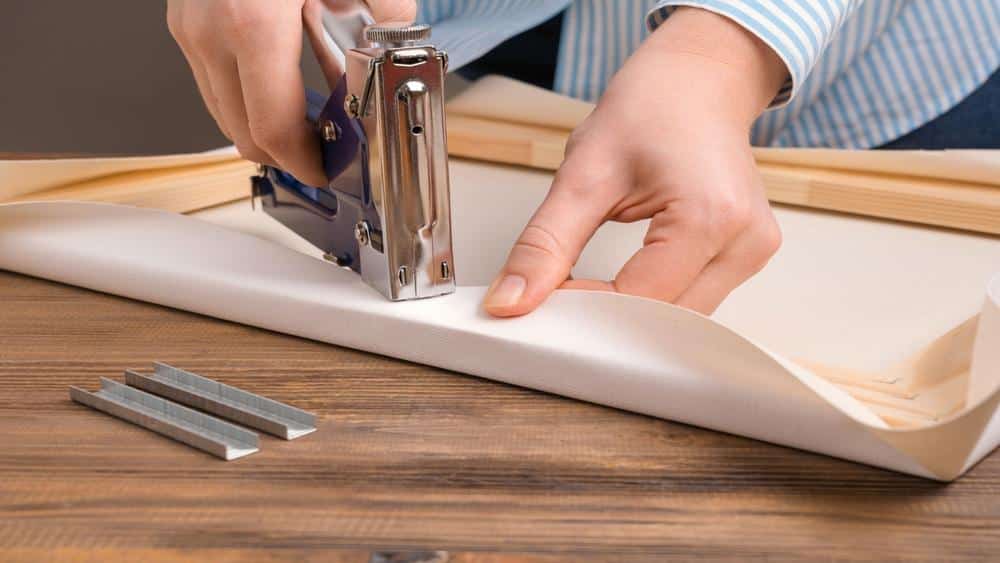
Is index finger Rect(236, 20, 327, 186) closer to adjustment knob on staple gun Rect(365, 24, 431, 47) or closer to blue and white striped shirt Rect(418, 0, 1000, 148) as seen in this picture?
adjustment knob on staple gun Rect(365, 24, 431, 47)

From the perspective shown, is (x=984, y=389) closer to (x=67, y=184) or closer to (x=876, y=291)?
(x=876, y=291)

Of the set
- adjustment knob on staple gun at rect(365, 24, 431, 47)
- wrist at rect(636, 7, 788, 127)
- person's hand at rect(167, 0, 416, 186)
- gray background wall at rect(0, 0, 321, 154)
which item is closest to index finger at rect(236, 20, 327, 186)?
person's hand at rect(167, 0, 416, 186)

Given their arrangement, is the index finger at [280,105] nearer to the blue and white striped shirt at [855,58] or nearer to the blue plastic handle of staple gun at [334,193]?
the blue plastic handle of staple gun at [334,193]

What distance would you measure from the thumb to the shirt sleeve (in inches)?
7.1

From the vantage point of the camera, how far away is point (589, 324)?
625 mm

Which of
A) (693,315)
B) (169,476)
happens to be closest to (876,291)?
(693,315)

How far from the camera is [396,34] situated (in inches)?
25.1

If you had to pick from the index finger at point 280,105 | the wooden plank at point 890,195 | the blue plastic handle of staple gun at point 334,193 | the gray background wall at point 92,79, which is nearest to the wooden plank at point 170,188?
the blue plastic handle of staple gun at point 334,193

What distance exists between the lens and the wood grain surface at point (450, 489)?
1.49 ft

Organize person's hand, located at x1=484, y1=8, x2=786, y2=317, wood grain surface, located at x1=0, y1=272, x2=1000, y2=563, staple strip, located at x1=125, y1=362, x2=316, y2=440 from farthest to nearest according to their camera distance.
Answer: person's hand, located at x1=484, y1=8, x2=786, y2=317
staple strip, located at x1=125, y1=362, x2=316, y2=440
wood grain surface, located at x1=0, y1=272, x2=1000, y2=563

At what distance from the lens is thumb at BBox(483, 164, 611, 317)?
65cm

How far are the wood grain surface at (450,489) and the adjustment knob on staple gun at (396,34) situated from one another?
19 cm

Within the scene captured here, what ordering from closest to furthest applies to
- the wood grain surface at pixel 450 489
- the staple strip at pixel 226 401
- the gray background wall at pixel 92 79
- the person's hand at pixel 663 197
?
the wood grain surface at pixel 450 489
the staple strip at pixel 226 401
the person's hand at pixel 663 197
the gray background wall at pixel 92 79

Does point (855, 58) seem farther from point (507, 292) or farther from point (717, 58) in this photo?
point (507, 292)
